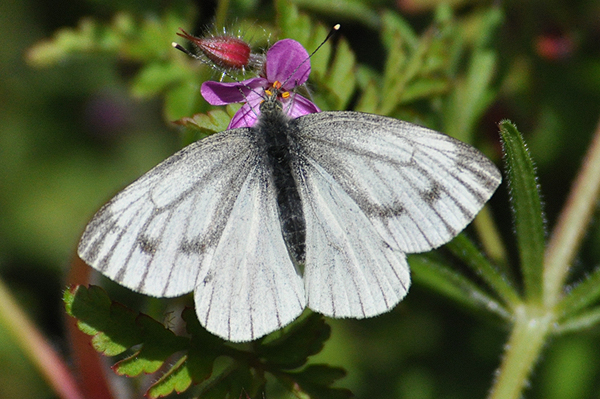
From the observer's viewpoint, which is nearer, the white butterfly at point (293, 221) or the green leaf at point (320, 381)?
the white butterfly at point (293, 221)

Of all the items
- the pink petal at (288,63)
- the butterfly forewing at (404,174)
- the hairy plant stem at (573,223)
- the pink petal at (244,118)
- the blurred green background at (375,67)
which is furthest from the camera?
the blurred green background at (375,67)

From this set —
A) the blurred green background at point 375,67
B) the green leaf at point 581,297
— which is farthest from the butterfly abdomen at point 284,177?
the green leaf at point 581,297

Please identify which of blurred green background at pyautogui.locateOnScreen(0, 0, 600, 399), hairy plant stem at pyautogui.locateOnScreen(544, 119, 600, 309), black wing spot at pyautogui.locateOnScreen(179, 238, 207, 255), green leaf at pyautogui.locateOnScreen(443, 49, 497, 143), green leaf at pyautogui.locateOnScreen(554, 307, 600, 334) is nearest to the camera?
black wing spot at pyautogui.locateOnScreen(179, 238, 207, 255)

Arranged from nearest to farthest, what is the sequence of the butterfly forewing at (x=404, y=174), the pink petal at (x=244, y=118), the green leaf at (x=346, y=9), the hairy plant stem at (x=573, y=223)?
the butterfly forewing at (x=404, y=174), the pink petal at (x=244, y=118), the hairy plant stem at (x=573, y=223), the green leaf at (x=346, y=9)

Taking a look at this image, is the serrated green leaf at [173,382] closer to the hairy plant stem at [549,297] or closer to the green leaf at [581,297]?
the hairy plant stem at [549,297]

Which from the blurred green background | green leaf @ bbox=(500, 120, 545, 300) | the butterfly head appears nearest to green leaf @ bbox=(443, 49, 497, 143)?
the blurred green background

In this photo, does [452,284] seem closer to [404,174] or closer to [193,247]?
[404,174]

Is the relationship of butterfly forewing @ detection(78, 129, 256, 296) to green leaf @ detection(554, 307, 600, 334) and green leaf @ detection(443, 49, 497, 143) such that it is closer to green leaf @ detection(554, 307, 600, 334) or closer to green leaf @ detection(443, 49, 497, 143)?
green leaf @ detection(443, 49, 497, 143)

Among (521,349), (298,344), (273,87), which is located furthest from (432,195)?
(521,349)
